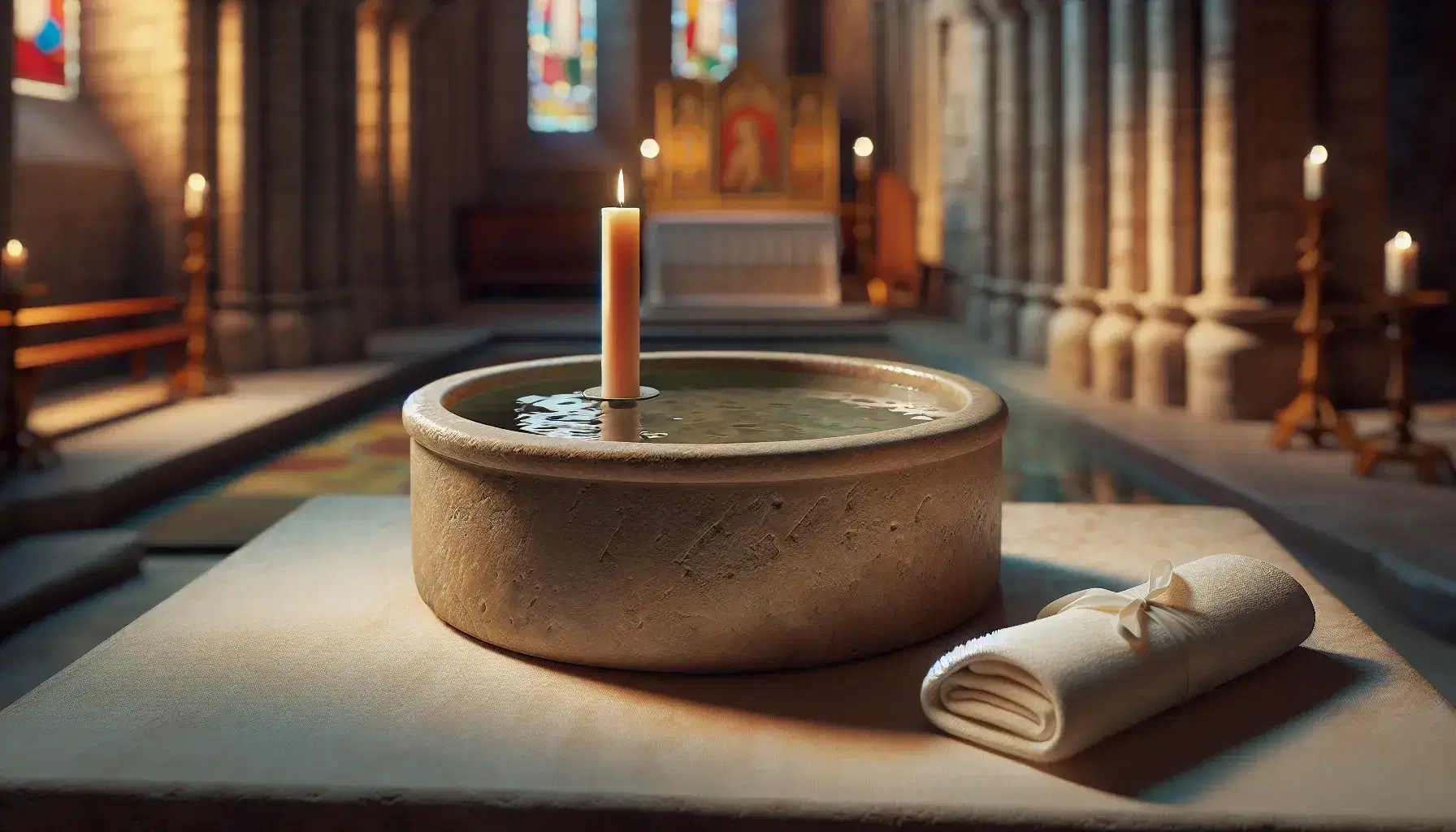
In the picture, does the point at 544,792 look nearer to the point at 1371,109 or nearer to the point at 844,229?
the point at 1371,109

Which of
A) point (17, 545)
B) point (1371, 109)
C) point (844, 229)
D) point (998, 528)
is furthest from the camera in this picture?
point (844, 229)

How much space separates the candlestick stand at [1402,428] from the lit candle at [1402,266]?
1.3 inches

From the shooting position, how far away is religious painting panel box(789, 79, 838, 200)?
12328 millimetres

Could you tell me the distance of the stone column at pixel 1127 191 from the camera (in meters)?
6.79

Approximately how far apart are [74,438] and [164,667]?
3586 mm

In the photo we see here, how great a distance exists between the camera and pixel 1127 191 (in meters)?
6.81

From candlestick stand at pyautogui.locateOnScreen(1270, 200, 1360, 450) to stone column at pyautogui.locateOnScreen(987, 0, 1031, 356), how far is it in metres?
3.76

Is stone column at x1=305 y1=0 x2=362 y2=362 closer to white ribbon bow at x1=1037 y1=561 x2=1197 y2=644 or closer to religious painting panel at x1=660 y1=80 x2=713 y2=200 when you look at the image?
religious painting panel at x1=660 y1=80 x2=713 y2=200

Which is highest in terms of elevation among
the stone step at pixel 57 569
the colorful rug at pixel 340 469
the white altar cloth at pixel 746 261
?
the white altar cloth at pixel 746 261

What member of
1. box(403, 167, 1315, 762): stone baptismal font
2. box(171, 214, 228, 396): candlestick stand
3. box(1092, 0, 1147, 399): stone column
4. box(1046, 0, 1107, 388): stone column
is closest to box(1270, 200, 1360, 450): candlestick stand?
box(1092, 0, 1147, 399): stone column

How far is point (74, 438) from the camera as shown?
211 inches

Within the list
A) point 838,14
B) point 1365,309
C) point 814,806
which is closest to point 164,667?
point 814,806

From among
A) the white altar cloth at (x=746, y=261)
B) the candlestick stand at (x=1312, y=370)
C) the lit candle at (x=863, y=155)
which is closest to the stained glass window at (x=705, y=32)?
the lit candle at (x=863, y=155)

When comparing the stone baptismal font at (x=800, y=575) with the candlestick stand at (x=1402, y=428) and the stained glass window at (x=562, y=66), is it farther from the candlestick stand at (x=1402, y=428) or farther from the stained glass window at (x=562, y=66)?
the stained glass window at (x=562, y=66)
